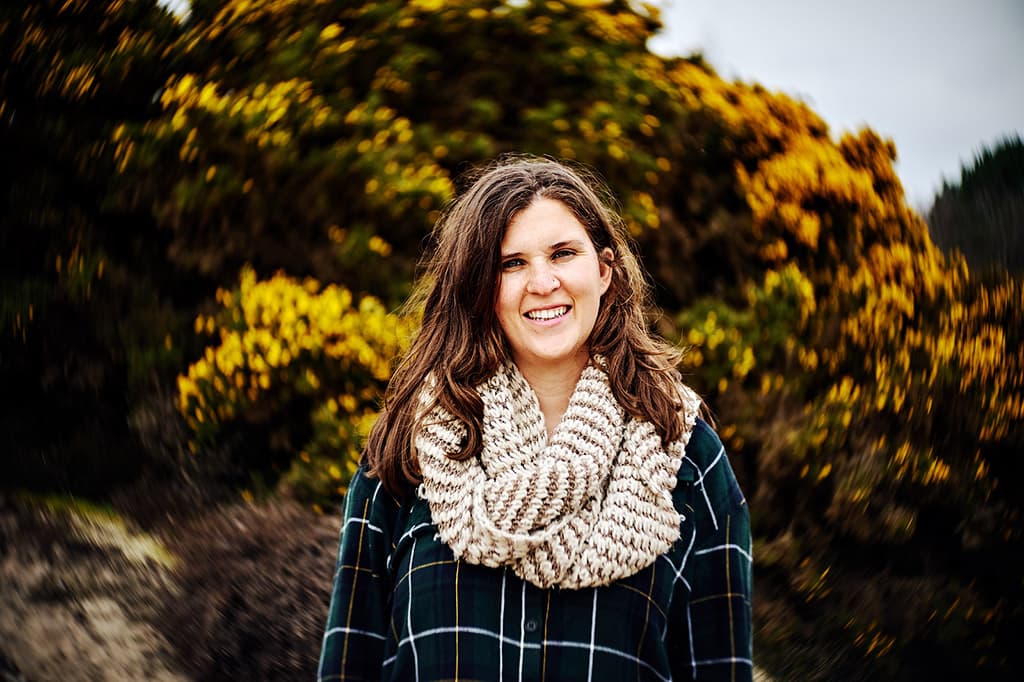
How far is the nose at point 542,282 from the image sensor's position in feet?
5.05

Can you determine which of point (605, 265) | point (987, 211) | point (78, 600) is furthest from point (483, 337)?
point (987, 211)

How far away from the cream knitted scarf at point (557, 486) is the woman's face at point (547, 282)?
0.12 metres

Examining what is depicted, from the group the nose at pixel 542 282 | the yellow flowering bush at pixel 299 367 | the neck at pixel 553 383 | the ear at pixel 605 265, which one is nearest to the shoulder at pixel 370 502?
the neck at pixel 553 383

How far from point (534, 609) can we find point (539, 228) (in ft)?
2.56

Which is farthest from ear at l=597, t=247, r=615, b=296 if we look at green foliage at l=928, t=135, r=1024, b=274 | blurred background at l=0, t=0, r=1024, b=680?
green foliage at l=928, t=135, r=1024, b=274

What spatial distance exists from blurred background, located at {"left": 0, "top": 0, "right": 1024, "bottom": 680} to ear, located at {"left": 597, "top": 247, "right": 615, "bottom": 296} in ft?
5.31

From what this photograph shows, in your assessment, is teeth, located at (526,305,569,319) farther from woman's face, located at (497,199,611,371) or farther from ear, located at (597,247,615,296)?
ear, located at (597,247,615,296)

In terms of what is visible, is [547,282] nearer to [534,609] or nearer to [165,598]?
[534,609]

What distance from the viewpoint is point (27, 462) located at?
365 centimetres

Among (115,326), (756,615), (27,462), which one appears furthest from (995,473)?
(27,462)

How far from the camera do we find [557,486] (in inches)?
58.8

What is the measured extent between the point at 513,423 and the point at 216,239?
8.87ft

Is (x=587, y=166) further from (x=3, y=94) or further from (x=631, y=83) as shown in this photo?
(x=3, y=94)

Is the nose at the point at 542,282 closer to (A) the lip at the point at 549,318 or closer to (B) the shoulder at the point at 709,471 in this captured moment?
(A) the lip at the point at 549,318
